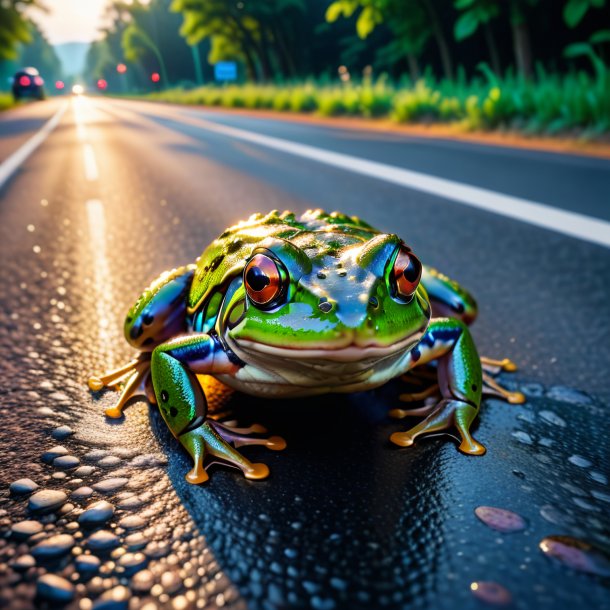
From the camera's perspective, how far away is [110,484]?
1437 mm

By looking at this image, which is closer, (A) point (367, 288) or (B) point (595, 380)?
(A) point (367, 288)

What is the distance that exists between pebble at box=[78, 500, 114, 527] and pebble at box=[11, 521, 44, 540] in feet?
0.28

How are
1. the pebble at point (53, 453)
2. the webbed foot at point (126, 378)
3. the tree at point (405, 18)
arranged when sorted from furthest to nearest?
the tree at point (405, 18), the webbed foot at point (126, 378), the pebble at point (53, 453)

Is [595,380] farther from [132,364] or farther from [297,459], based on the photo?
[132,364]

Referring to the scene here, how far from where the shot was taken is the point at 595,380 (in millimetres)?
2123

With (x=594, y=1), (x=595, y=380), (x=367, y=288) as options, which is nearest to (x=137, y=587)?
(x=367, y=288)

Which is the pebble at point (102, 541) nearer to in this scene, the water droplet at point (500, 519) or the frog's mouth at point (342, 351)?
the frog's mouth at point (342, 351)

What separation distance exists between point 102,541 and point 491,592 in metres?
0.78

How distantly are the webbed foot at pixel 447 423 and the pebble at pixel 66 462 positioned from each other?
856 millimetres

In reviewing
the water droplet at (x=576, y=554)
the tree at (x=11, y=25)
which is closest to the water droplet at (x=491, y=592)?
the water droplet at (x=576, y=554)

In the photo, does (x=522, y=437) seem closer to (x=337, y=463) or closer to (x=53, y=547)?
(x=337, y=463)

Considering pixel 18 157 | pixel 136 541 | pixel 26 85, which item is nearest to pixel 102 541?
pixel 136 541

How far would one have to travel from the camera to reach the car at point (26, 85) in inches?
1755

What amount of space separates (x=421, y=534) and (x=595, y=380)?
122cm
